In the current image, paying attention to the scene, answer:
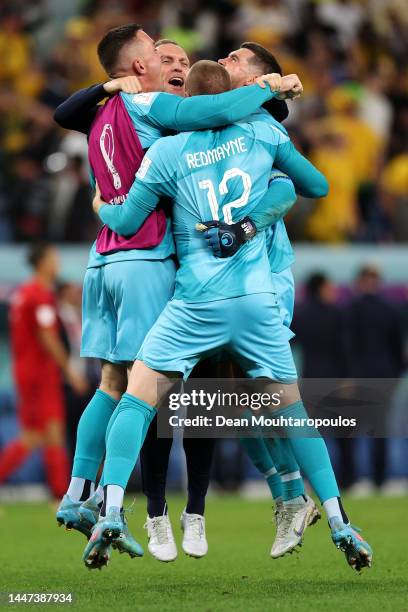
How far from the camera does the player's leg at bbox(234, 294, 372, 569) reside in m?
6.28

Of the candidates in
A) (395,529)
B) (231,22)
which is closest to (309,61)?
(231,22)

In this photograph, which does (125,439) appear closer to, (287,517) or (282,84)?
(287,517)

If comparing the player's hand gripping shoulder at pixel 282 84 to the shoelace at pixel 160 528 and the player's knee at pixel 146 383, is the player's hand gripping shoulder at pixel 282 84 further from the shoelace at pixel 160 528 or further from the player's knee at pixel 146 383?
the shoelace at pixel 160 528

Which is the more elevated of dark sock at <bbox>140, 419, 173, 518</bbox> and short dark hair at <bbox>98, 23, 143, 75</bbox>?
short dark hair at <bbox>98, 23, 143, 75</bbox>

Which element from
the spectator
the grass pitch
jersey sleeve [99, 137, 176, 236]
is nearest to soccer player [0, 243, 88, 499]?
the grass pitch

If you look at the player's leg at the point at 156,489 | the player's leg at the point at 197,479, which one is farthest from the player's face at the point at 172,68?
the player's leg at the point at 197,479

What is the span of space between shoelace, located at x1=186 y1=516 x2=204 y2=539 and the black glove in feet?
5.04

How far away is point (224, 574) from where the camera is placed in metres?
7.23

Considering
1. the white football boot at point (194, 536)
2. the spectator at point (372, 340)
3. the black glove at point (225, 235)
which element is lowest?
the spectator at point (372, 340)

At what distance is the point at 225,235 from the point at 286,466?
128cm

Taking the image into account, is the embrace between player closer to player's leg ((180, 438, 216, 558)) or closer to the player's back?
the player's back

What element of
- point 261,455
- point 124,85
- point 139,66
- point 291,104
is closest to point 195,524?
point 261,455

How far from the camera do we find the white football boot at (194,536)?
22.7 ft

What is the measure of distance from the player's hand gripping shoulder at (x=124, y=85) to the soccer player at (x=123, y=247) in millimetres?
42
